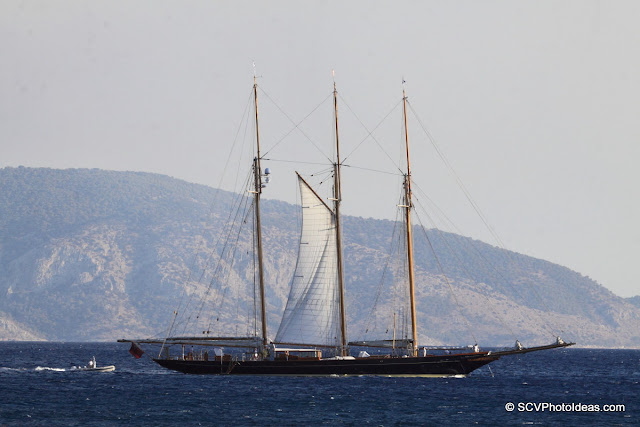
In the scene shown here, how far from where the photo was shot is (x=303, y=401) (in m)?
86.2

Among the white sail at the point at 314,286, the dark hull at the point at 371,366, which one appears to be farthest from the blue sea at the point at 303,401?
the white sail at the point at 314,286

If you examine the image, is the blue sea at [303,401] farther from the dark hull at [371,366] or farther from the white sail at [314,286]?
the white sail at [314,286]

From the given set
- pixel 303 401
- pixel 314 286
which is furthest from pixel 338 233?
pixel 303 401

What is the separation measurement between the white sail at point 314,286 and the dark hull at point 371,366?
221 cm

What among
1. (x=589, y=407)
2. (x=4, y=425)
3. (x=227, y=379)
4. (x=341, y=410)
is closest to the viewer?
(x=4, y=425)

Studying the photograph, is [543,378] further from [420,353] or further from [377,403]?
[377,403]

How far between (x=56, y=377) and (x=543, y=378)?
53151mm

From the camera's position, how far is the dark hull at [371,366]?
102m

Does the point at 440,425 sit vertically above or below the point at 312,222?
below

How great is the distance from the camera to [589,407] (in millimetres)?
88125

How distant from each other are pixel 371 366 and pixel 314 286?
8800mm

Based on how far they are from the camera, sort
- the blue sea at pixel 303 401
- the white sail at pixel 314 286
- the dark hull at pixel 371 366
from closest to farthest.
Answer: the blue sea at pixel 303 401 < the white sail at pixel 314 286 < the dark hull at pixel 371 366

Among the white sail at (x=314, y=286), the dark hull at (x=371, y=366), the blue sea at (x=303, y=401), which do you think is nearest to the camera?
the blue sea at (x=303, y=401)

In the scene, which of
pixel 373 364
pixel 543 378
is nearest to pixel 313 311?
pixel 373 364
